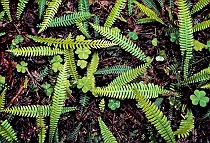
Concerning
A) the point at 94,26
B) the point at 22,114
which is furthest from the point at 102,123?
the point at 94,26

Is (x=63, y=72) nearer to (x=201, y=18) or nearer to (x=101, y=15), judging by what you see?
(x=101, y=15)

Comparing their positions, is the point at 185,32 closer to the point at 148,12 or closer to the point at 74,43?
the point at 148,12

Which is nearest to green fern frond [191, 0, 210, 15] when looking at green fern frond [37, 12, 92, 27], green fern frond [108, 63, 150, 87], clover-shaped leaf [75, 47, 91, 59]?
green fern frond [108, 63, 150, 87]

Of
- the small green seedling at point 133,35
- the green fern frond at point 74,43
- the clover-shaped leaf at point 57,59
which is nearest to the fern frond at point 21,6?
the green fern frond at point 74,43

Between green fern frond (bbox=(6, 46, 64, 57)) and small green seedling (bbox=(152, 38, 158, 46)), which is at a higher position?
small green seedling (bbox=(152, 38, 158, 46))

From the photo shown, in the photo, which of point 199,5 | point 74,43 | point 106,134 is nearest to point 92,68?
point 74,43

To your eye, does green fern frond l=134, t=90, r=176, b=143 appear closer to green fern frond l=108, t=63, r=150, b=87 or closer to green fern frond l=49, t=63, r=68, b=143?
green fern frond l=108, t=63, r=150, b=87
